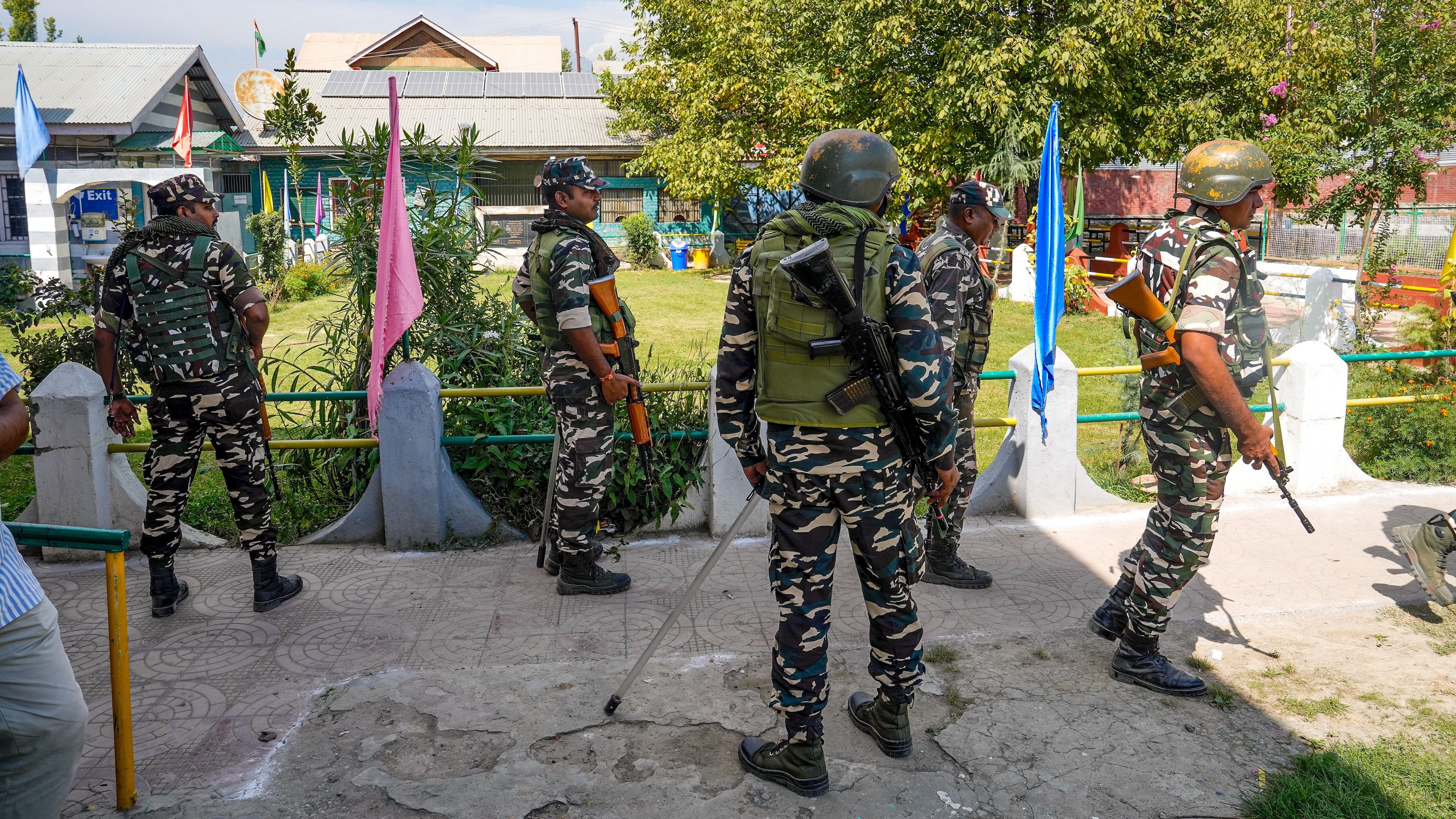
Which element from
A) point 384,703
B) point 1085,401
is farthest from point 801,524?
point 1085,401

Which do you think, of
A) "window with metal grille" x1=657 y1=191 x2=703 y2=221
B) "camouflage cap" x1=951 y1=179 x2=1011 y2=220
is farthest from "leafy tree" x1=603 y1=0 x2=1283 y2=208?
"camouflage cap" x1=951 y1=179 x2=1011 y2=220

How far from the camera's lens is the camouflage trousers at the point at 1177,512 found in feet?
12.6

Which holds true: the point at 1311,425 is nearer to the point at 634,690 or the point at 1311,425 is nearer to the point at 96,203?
the point at 634,690

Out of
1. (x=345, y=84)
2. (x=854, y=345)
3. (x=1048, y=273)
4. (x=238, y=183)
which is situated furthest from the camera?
(x=345, y=84)

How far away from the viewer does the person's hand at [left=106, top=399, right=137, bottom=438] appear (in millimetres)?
4754

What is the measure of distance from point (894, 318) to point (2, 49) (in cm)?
2522

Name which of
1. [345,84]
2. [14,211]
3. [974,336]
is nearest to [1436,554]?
[974,336]

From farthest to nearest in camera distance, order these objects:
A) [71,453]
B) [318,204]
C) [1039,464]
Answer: [318,204] → [1039,464] → [71,453]

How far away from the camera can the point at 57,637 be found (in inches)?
97.8

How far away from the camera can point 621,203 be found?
2719cm

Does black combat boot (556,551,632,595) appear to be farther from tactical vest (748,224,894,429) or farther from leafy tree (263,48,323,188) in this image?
leafy tree (263,48,323,188)

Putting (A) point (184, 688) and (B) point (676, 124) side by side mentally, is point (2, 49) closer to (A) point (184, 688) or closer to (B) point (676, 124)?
(B) point (676, 124)

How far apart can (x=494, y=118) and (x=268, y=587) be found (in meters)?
25.7

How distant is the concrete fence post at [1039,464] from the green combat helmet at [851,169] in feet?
9.67
